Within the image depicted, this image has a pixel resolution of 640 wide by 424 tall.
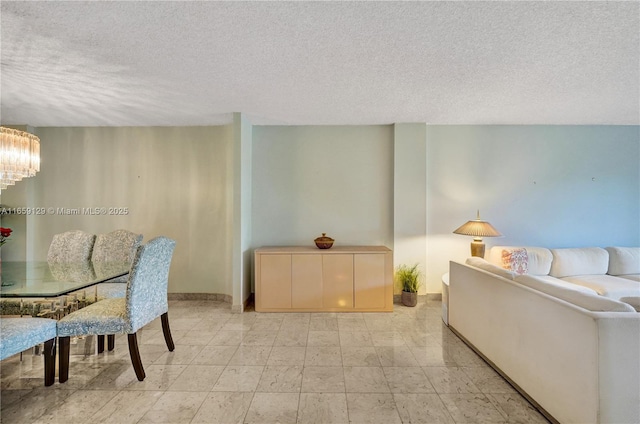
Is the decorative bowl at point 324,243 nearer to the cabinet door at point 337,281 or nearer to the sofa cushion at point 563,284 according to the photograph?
the cabinet door at point 337,281

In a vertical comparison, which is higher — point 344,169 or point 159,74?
point 159,74

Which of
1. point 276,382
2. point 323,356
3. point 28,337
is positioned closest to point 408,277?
point 323,356

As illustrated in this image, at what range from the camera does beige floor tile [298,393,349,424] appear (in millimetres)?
1710

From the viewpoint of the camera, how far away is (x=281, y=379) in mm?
2143

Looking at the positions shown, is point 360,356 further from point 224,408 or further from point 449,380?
point 224,408

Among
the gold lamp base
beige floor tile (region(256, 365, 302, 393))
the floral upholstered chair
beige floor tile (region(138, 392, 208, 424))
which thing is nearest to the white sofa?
the gold lamp base

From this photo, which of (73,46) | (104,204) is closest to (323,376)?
(73,46)

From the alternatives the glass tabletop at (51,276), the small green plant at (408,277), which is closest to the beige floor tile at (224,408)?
the glass tabletop at (51,276)

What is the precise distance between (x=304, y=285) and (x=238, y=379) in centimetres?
158

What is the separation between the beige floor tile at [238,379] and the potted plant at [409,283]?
225 centimetres

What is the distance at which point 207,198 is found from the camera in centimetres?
417

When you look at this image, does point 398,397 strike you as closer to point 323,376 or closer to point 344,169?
point 323,376

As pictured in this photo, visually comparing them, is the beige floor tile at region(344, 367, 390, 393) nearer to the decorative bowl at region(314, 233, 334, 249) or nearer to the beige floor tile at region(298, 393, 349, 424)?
the beige floor tile at region(298, 393, 349, 424)

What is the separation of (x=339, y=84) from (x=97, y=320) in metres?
2.78
